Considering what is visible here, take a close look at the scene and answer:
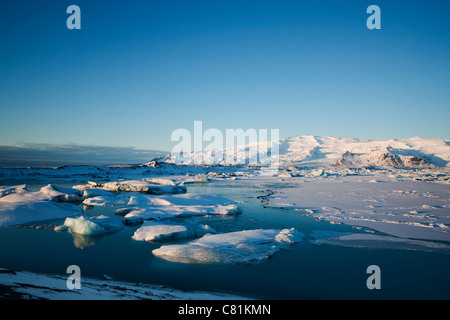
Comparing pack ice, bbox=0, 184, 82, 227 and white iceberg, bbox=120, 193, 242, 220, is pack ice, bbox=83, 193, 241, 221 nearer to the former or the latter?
white iceberg, bbox=120, 193, 242, 220

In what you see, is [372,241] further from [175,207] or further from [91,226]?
[91,226]

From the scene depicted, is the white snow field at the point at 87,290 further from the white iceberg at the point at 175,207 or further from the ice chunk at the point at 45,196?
the ice chunk at the point at 45,196

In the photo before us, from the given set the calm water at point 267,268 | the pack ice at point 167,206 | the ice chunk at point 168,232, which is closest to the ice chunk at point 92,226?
the calm water at point 267,268

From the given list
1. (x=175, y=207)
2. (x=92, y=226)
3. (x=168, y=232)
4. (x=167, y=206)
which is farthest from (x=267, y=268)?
(x=167, y=206)

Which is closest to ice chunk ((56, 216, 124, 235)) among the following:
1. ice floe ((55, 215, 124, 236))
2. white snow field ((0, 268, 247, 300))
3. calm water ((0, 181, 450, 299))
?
ice floe ((55, 215, 124, 236))

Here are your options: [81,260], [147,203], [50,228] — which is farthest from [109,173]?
[81,260]
